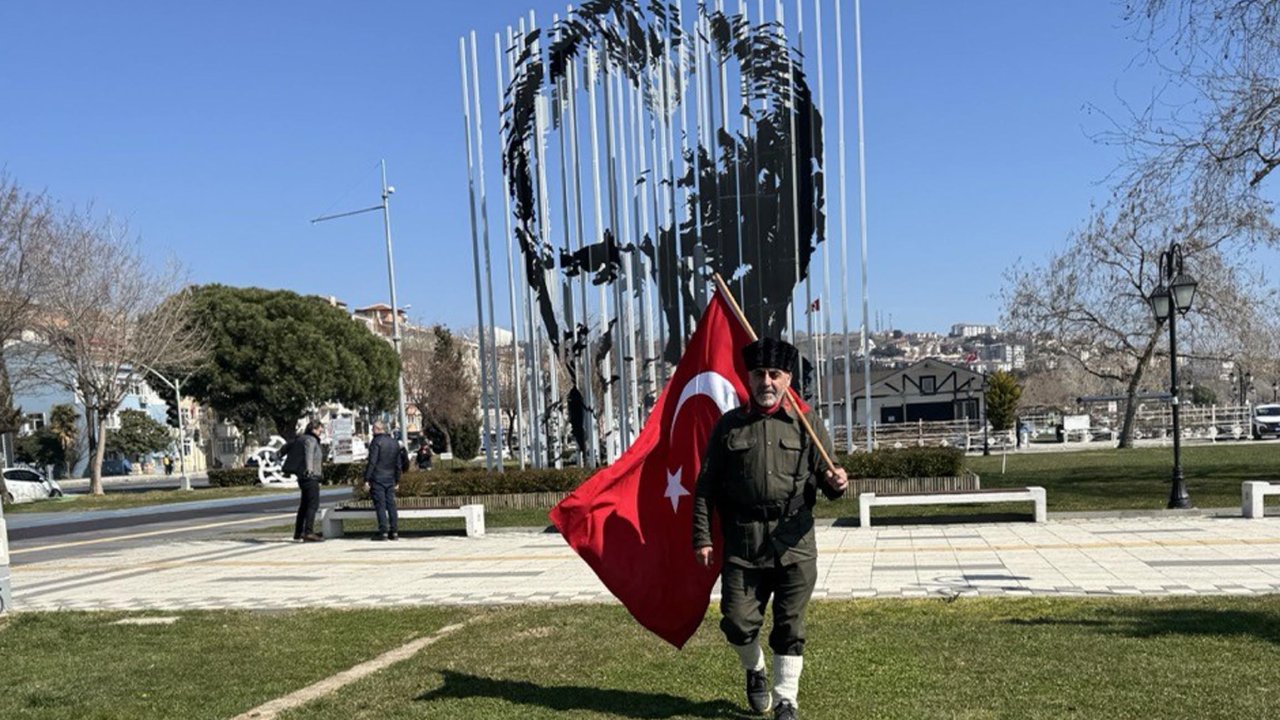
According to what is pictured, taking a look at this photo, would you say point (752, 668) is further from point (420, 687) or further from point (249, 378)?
point (249, 378)

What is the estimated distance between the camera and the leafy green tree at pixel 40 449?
66688 millimetres

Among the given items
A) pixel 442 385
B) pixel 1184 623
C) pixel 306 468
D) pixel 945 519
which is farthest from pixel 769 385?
pixel 442 385

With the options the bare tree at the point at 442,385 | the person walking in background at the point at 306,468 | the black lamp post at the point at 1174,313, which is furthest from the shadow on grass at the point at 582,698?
the bare tree at the point at 442,385

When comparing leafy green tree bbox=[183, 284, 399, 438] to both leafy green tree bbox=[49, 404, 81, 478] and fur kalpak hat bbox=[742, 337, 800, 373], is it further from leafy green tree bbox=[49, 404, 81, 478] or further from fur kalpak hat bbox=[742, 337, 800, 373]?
fur kalpak hat bbox=[742, 337, 800, 373]

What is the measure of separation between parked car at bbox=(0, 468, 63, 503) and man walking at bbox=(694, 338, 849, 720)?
3860 cm

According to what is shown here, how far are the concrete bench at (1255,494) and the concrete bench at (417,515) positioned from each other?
10529 millimetres

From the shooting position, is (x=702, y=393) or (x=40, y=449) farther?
(x=40, y=449)

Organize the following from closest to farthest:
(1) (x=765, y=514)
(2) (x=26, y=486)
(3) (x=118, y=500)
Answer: (1) (x=765, y=514) → (3) (x=118, y=500) → (2) (x=26, y=486)

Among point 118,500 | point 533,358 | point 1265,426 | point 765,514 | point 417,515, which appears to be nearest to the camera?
point 765,514

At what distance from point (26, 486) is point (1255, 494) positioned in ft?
127

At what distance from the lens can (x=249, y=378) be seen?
51.7 m

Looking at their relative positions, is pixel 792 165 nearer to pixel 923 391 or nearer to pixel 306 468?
pixel 306 468

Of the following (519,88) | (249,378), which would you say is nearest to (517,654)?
(519,88)

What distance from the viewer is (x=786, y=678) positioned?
18.9 ft
